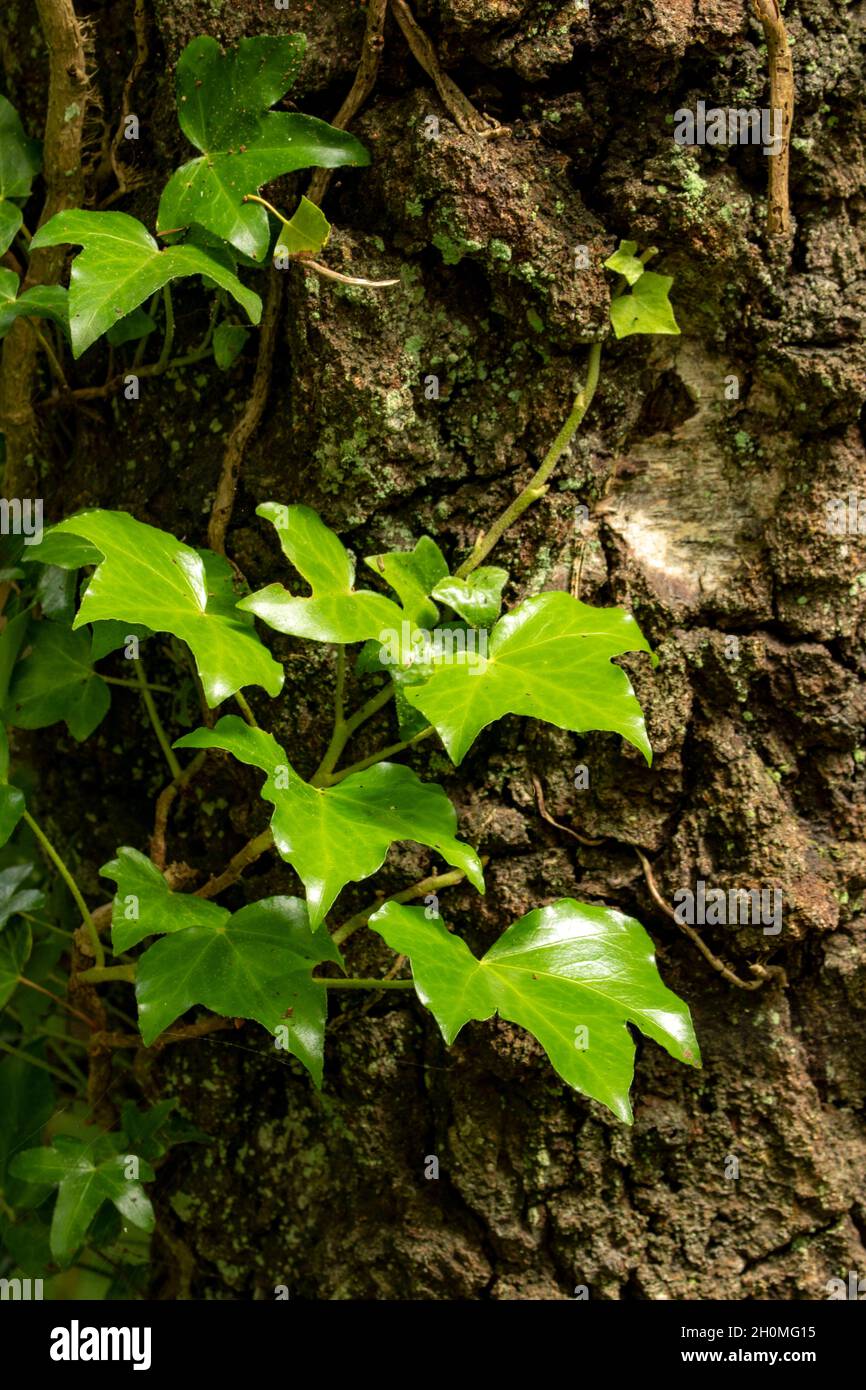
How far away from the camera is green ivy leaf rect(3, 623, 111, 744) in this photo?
1.37 meters

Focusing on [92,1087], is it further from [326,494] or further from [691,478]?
[691,478]

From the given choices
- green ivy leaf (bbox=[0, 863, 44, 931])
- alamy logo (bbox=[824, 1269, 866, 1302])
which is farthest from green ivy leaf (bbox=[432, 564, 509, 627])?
alamy logo (bbox=[824, 1269, 866, 1302])

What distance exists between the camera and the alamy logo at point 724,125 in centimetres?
125

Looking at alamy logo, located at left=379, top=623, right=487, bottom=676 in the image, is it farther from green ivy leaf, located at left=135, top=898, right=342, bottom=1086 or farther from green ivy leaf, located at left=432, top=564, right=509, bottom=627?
green ivy leaf, located at left=135, top=898, right=342, bottom=1086

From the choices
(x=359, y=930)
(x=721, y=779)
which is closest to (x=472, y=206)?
(x=721, y=779)

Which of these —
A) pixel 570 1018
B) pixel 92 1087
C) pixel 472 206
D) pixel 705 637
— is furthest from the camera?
pixel 92 1087

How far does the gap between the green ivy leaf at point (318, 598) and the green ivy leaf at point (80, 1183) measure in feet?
2.22

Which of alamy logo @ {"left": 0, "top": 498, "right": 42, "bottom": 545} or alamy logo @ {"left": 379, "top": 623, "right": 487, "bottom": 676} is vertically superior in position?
alamy logo @ {"left": 0, "top": 498, "right": 42, "bottom": 545}

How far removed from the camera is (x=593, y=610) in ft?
3.72

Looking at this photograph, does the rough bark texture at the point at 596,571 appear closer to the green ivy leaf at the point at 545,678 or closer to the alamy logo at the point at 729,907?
the alamy logo at the point at 729,907

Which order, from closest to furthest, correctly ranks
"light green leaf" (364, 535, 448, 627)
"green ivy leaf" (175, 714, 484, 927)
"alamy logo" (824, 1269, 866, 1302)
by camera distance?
"green ivy leaf" (175, 714, 484, 927) < "light green leaf" (364, 535, 448, 627) < "alamy logo" (824, 1269, 866, 1302)

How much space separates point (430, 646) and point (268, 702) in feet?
0.81

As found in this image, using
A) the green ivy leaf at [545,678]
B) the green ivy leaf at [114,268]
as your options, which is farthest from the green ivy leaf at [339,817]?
the green ivy leaf at [114,268]

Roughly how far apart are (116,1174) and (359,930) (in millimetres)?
402
